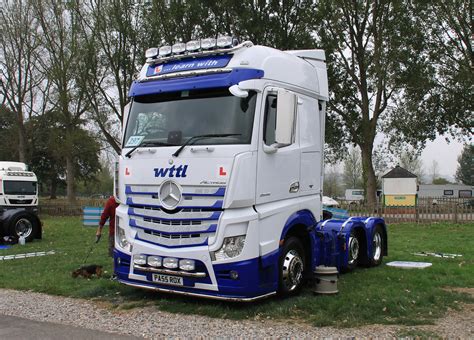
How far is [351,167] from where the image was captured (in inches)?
2854

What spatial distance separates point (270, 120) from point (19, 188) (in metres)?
18.7

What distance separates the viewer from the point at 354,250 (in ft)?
34.1

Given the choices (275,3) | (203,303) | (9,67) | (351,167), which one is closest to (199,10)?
(275,3)

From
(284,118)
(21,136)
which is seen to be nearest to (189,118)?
(284,118)

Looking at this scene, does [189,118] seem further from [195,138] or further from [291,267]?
[291,267]

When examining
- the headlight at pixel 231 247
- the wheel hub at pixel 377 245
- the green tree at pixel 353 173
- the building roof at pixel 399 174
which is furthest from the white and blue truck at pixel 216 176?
the green tree at pixel 353 173

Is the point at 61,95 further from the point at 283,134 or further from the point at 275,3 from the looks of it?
the point at 283,134

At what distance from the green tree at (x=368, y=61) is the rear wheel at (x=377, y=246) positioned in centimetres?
1737

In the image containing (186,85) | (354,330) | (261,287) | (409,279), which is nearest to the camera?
(354,330)

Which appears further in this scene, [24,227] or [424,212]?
[424,212]

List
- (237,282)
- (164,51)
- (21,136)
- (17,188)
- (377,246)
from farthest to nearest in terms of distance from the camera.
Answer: (21,136), (17,188), (377,246), (164,51), (237,282)

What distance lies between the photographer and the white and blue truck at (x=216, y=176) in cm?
680

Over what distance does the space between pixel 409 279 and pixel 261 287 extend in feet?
12.3

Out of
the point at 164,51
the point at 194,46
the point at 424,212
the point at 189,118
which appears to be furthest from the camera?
the point at 424,212
